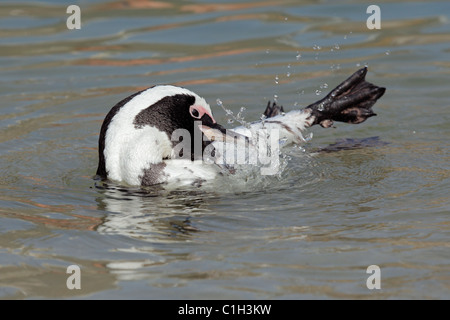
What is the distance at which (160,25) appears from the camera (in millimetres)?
12016

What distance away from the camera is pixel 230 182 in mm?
6266

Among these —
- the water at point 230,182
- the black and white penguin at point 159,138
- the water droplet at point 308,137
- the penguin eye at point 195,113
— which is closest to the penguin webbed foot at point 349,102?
the water droplet at point 308,137

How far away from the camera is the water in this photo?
15.5 feet

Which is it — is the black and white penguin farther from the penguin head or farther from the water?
the water

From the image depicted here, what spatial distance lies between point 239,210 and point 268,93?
12.5 feet

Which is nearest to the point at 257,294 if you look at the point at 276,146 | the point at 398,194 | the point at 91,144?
the point at 398,194

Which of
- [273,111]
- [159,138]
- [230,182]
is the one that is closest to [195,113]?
[159,138]

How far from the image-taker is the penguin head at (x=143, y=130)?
239 inches

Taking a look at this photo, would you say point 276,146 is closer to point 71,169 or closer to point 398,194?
point 398,194

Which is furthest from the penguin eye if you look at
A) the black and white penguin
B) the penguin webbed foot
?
the penguin webbed foot

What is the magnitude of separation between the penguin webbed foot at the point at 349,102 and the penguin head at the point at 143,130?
53.5 inches

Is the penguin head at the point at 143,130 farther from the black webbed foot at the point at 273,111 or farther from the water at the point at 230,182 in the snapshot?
the black webbed foot at the point at 273,111

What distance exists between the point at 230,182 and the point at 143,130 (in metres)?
0.72

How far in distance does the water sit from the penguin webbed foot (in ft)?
1.03
